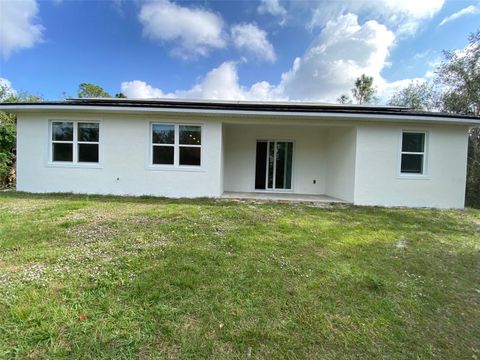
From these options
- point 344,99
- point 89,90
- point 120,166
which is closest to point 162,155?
point 120,166

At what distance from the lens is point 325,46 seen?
17.4 m

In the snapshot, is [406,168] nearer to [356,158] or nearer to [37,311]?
[356,158]

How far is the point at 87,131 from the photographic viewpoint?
881 centimetres

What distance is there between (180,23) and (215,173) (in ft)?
28.2

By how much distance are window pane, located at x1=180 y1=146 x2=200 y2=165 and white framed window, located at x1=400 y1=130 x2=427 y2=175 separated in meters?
6.95

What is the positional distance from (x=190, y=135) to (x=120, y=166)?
2666 millimetres

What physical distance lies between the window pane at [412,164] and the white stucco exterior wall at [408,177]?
21 cm

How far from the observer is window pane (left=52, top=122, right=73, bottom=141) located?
885cm

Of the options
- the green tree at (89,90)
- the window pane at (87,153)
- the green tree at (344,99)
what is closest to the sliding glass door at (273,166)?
the window pane at (87,153)

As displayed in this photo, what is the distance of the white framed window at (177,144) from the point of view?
875 cm

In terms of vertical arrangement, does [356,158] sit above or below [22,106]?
below

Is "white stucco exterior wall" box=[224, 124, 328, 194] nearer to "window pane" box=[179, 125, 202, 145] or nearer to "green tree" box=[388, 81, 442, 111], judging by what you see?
"window pane" box=[179, 125, 202, 145]

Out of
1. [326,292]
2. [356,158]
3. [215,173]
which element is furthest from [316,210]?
[326,292]

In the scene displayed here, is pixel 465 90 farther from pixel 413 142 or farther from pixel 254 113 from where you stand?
pixel 254 113
